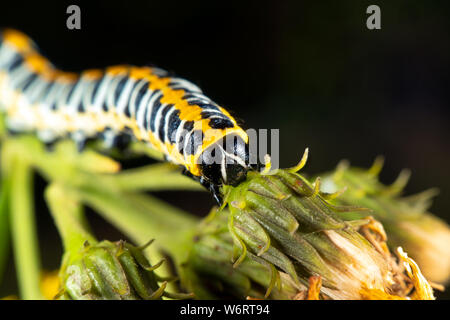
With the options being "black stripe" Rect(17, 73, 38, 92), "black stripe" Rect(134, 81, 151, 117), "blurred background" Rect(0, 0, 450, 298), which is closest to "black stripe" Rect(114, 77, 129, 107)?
"black stripe" Rect(134, 81, 151, 117)

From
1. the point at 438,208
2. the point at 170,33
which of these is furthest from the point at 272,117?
the point at 438,208

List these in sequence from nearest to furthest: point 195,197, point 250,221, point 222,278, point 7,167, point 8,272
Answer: point 250,221, point 222,278, point 7,167, point 8,272, point 195,197

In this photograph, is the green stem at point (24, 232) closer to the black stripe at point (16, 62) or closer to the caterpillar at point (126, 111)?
the caterpillar at point (126, 111)

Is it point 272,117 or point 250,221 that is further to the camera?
point 272,117

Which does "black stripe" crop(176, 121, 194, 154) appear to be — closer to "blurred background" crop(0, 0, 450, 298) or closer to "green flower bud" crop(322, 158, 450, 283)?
"green flower bud" crop(322, 158, 450, 283)

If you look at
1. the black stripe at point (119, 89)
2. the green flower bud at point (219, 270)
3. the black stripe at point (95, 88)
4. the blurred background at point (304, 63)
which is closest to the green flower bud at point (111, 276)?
the green flower bud at point (219, 270)

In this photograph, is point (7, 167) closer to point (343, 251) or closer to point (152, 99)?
point (152, 99)

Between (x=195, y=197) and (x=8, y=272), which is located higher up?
(x=195, y=197)
